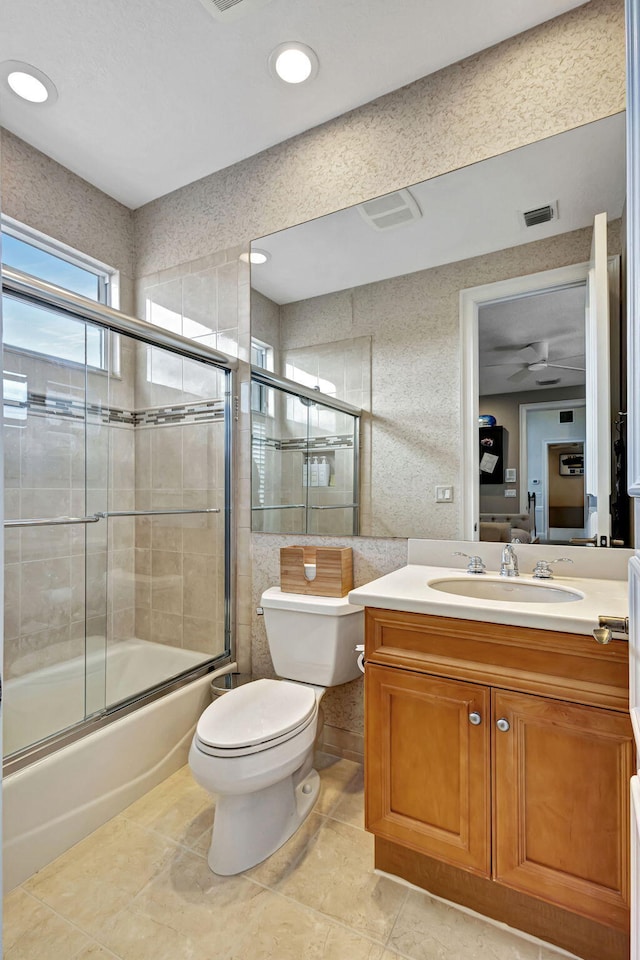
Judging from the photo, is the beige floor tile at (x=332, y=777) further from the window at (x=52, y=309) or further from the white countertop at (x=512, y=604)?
the window at (x=52, y=309)

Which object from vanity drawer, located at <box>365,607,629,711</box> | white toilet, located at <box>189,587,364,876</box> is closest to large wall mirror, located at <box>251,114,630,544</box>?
white toilet, located at <box>189,587,364,876</box>

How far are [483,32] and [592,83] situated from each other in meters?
0.42

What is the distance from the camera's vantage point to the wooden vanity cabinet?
1.13 metres

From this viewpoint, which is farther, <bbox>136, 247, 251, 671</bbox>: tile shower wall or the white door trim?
<bbox>136, 247, 251, 671</bbox>: tile shower wall

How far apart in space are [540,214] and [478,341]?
0.44 m

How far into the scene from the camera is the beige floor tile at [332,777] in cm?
177

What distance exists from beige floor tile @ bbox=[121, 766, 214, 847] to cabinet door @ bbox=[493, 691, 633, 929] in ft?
3.19

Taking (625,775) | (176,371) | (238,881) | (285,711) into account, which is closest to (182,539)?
(176,371)

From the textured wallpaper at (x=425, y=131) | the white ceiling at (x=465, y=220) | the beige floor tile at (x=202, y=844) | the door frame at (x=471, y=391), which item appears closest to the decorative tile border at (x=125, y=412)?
the white ceiling at (x=465, y=220)

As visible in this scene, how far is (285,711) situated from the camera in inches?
63.0

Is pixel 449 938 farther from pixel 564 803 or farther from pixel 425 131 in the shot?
pixel 425 131

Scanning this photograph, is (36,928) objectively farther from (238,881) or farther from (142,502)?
(142,502)

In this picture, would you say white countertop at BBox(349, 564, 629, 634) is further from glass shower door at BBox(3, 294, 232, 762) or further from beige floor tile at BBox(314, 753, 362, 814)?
glass shower door at BBox(3, 294, 232, 762)

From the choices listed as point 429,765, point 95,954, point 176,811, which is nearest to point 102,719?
point 176,811
